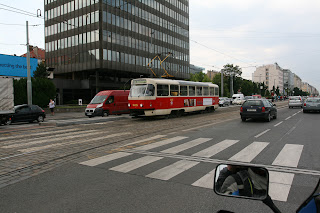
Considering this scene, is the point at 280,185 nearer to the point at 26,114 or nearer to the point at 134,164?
the point at 134,164

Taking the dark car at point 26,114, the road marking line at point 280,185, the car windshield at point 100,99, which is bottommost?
the road marking line at point 280,185

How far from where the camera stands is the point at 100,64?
150ft

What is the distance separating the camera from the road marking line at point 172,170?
16.4 feet

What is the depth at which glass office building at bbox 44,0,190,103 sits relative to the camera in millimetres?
46094

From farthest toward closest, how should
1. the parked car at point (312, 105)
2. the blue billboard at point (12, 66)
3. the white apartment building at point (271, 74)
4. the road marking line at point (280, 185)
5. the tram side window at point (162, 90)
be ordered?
1. the white apartment building at point (271, 74)
2. the blue billboard at point (12, 66)
3. the parked car at point (312, 105)
4. the tram side window at point (162, 90)
5. the road marking line at point (280, 185)

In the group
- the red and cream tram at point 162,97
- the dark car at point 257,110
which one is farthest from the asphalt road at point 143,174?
the red and cream tram at point 162,97

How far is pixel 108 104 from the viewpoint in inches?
915

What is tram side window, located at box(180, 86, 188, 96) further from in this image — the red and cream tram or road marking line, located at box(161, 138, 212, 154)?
road marking line, located at box(161, 138, 212, 154)

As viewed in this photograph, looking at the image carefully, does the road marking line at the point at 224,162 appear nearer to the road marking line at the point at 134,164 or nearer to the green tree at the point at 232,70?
the road marking line at the point at 134,164

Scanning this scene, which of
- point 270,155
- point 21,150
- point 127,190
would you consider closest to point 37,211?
point 127,190

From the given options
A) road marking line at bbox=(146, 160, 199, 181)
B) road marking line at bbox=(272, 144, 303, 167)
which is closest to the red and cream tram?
road marking line at bbox=(272, 144, 303, 167)

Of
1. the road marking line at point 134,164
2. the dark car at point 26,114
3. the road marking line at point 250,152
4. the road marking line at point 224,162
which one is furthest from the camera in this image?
the dark car at point 26,114

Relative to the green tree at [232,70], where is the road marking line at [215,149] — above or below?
below

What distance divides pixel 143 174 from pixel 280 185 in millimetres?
2617
